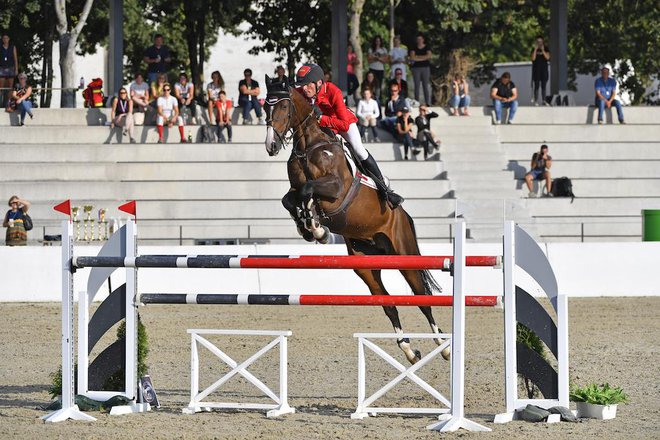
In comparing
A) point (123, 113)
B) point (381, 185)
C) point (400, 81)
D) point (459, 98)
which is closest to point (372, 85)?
point (400, 81)

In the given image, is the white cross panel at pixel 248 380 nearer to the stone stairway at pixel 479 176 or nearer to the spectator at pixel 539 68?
the stone stairway at pixel 479 176

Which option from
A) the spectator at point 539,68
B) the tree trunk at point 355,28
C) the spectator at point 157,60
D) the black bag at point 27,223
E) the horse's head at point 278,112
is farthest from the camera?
the tree trunk at point 355,28

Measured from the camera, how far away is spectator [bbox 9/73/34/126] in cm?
2244

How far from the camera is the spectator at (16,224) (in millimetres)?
17844

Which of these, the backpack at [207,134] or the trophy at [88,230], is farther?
the backpack at [207,134]

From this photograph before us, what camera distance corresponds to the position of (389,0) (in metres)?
31.4

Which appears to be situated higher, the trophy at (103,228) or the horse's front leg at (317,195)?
the horse's front leg at (317,195)

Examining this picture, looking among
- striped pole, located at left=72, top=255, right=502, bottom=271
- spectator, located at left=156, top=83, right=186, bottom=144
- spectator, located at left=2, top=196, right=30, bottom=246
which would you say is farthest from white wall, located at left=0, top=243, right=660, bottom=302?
striped pole, located at left=72, top=255, right=502, bottom=271

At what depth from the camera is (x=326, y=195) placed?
941cm

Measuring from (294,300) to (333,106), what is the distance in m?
2.56

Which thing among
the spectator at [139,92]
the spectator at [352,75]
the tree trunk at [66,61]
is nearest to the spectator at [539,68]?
the spectator at [352,75]

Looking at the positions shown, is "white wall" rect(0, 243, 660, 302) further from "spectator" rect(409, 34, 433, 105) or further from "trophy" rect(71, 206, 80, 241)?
"spectator" rect(409, 34, 433, 105)

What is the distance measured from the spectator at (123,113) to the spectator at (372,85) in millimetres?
4497

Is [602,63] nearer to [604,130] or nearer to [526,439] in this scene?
[604,130]
